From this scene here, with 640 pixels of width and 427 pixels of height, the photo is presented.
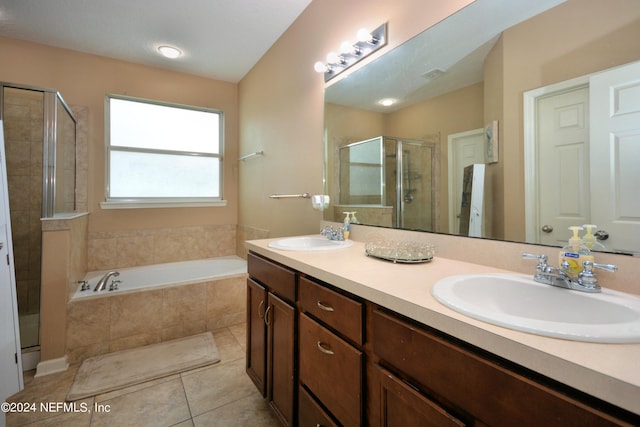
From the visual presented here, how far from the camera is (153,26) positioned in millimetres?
2311

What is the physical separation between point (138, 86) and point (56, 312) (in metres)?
2.26

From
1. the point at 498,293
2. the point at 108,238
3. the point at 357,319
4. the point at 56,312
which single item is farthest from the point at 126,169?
the point at 498,293

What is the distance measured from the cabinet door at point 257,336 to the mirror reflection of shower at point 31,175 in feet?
5.22

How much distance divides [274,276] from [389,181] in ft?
2.54

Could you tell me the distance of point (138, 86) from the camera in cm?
293

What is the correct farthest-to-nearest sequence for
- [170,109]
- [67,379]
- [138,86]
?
[170,109]
[138,86]
[67,379]

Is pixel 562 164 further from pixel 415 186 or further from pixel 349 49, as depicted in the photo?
pixel 349 49

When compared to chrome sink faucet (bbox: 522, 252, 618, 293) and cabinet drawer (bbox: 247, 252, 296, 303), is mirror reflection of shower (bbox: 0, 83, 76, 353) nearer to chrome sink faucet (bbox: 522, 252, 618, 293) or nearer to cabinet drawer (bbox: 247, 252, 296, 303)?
cabinet drawer (bbox: 247, 252, 296, 303)

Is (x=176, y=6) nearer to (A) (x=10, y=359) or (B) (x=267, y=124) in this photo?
(B) (x=267, y=124)

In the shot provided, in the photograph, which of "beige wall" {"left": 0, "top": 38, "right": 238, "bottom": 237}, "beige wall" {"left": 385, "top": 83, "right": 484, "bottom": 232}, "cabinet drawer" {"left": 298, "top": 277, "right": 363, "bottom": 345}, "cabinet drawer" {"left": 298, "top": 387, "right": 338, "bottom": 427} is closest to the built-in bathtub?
"beige wall" {"left": 0, "top": 38, "right": 238, "bottom": 237}

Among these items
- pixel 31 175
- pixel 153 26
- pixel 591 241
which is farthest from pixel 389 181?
pixel 31 175

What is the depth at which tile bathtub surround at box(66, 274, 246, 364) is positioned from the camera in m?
2.02

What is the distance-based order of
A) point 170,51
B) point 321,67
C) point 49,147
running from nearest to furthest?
point 321,67
point 49,147
point 170,51

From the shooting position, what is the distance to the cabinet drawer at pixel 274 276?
46.7 inches
